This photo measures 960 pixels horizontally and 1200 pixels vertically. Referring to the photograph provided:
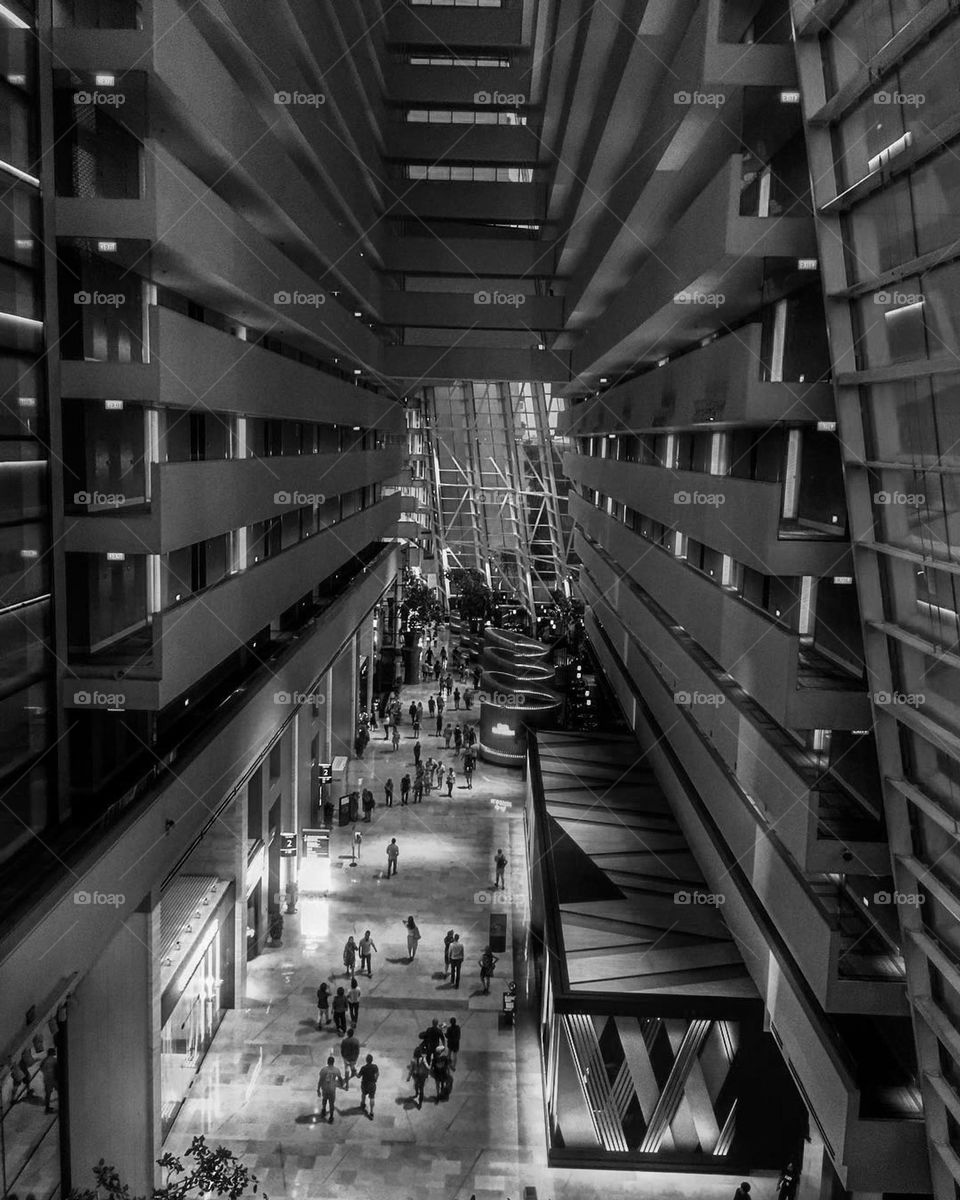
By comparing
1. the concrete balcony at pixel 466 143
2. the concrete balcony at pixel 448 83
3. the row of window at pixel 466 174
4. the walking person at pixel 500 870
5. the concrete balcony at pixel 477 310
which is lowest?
the walking person at pixel 500 870

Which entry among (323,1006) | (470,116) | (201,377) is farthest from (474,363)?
(201,377)

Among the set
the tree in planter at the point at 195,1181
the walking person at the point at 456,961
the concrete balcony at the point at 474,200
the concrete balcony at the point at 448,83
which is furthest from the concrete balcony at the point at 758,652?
the concrete balcony at the point at 448,83

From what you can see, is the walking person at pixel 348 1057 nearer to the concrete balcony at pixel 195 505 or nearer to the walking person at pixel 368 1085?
the walking person at pixel 368 1085

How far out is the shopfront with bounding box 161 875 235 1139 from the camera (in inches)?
554

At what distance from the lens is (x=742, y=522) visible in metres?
11.4

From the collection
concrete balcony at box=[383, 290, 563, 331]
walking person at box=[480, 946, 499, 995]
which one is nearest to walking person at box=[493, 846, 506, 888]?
walking person at box=[480, 946, 499, 995]

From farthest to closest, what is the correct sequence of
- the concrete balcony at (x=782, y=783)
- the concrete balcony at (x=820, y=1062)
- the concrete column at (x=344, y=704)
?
the concrete column at (x=344, y=704) < the concrete balcony at (x=782, y=783) < the concrete balcony at (x=820, y=1062)

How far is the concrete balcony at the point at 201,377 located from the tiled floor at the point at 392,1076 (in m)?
8.99

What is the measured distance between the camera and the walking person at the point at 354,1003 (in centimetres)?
1692

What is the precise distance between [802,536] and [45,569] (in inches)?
268

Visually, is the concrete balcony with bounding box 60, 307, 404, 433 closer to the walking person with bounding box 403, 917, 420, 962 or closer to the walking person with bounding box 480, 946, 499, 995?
the walking person with bounding box 403, 917, 420, 962

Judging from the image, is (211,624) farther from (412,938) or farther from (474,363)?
(474,363)

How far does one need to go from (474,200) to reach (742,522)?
71.8ft

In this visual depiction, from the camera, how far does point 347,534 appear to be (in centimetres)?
2672
